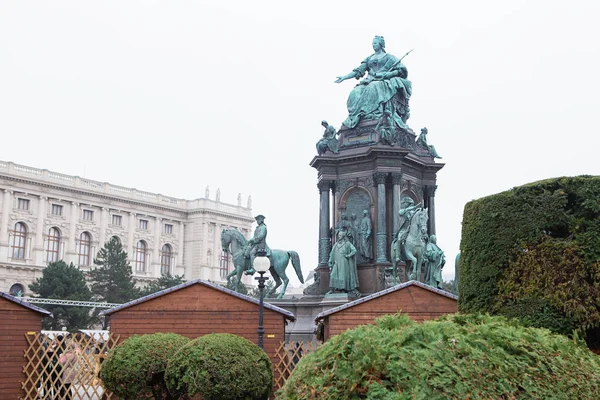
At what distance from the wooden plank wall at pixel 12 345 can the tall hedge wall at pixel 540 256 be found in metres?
10.2

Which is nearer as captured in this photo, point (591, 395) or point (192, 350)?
point (591, 395)

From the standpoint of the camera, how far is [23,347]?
52.1 feet

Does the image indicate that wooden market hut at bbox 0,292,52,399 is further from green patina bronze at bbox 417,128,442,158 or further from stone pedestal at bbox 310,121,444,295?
green patina bronze at bbox 417,128,442,158

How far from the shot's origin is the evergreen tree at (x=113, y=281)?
67750 mm

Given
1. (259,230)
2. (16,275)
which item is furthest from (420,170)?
(16,275)

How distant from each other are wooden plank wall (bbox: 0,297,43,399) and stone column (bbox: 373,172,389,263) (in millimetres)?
12721

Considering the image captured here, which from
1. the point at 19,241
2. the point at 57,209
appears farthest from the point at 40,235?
the point at 57,209

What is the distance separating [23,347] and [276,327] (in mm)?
5941

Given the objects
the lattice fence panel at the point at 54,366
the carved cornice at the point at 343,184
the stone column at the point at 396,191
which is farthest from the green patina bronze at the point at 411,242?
the lattice fence panel at the point at 54,366

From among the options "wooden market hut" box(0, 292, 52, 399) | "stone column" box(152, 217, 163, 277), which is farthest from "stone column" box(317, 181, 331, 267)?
"stone column" box(152, 217, 163, 277)

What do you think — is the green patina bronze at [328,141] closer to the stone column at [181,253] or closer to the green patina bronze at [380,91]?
the green patina bronze at [380,91]

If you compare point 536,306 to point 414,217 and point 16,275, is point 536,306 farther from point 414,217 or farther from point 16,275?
point 16,275

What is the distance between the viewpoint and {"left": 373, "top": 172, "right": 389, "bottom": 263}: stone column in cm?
2475

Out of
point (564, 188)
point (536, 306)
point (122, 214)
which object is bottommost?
point (536, 306)
